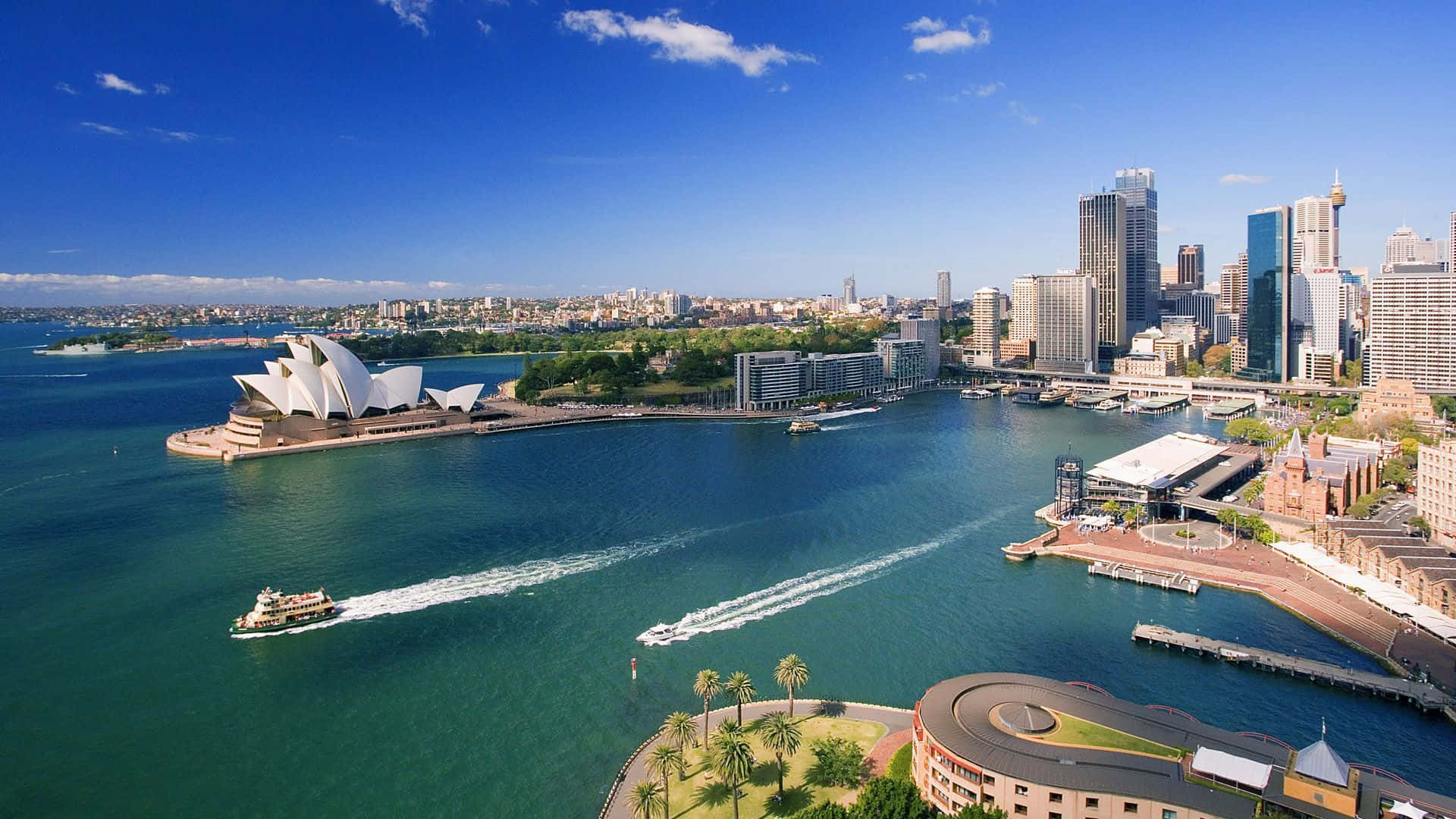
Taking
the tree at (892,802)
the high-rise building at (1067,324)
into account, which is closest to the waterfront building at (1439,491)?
the tree at (892,802)

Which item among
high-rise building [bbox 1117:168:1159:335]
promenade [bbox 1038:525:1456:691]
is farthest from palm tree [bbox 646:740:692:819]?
high-rise building [bbox 1117:168:1159:335]

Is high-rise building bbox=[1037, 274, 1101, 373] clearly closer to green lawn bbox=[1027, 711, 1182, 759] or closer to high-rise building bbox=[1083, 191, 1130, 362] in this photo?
high-rise building bbox=[1083, 191, 1130, 362]

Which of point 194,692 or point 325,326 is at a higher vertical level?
point 325,326

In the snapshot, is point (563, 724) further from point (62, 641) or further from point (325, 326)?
point (325, 326)

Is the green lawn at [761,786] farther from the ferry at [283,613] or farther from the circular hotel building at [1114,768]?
the ferry at [283,613]

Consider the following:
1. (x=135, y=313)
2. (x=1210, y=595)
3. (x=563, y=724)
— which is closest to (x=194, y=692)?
(x=563, y=724)

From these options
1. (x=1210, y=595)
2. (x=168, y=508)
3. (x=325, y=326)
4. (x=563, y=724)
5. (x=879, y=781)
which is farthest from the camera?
(x=325, y=326)

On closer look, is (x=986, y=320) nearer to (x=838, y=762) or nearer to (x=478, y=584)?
(x=478, y=584)
